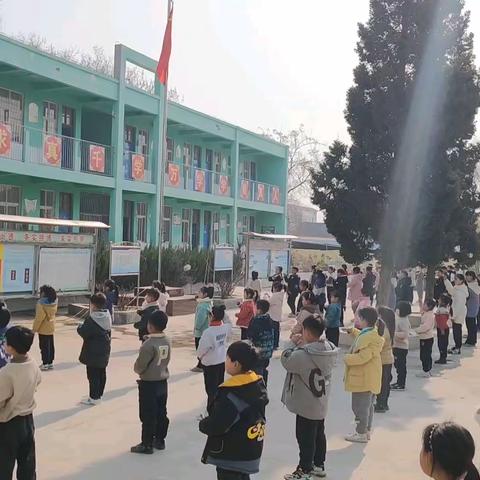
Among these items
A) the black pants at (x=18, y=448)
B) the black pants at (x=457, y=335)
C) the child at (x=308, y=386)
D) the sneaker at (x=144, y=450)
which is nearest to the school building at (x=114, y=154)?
the black pants at (x=457, y=335)

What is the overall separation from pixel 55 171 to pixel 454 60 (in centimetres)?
1237

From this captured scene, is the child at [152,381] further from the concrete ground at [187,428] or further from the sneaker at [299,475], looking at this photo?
the sneaker at [299,475]

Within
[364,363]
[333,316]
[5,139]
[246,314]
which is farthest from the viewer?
[5,139]

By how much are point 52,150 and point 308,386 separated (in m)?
17.0

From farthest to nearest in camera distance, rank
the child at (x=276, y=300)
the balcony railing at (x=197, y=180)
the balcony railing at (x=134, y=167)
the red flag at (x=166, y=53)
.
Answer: the balcony railing at (x=197, y=180) → the balcony railing at (x=134, y=167) → the red flag at (x=166, y=53) → the child at (x=276, y=300)

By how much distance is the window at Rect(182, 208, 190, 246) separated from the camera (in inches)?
1227

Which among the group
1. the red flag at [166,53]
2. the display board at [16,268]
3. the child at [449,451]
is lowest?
the child at [449,451]

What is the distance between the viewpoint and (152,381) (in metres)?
6.23

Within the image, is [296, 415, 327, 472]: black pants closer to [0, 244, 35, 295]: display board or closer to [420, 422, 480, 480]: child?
[420, 422, 480, 480]: child

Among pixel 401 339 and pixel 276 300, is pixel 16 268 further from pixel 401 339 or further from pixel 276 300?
pixel 401 339

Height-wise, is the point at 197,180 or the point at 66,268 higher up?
the point at 197,180

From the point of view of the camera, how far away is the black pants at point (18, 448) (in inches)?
179

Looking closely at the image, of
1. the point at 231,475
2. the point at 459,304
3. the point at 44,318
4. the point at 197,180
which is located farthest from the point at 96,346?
the point at 197,180

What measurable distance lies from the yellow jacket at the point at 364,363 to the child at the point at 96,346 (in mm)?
2994
